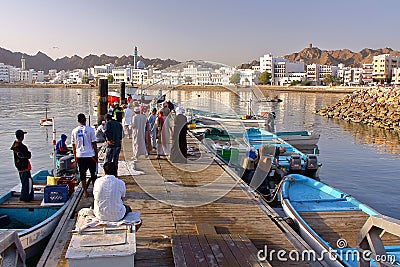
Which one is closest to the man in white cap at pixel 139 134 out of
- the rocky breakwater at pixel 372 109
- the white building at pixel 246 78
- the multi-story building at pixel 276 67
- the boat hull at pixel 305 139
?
the white building at pixel 246 78

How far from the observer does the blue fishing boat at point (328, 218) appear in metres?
7.39

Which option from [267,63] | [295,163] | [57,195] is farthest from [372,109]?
[267,63]

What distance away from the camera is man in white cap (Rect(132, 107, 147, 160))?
12.1 m

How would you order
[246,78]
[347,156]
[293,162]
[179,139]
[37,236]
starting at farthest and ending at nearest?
[347,156] < [246,78] < [293,162] < [179,139] < [37,236]

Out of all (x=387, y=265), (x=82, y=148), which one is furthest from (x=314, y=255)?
(x=82, y=148)

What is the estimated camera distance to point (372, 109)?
4912cm

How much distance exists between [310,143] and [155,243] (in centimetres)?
1897

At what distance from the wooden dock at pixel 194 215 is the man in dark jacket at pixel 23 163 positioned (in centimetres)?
136

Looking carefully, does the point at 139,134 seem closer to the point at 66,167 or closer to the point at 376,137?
the point at 66,167

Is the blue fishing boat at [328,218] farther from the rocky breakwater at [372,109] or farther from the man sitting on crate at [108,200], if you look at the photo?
the rocky breakwater at [372,109]

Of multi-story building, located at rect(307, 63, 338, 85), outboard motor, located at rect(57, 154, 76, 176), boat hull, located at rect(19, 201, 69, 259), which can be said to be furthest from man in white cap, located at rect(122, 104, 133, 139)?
multi-story building, located at rect(307, 63, 338, 85)

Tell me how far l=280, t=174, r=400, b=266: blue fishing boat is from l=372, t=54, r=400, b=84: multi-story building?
14846 centimetres

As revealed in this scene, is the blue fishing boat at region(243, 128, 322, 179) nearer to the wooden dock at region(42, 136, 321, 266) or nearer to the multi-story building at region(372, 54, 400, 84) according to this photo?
the wooden dock at region(42, 136, 321, 266)

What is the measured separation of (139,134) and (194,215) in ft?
15.8
